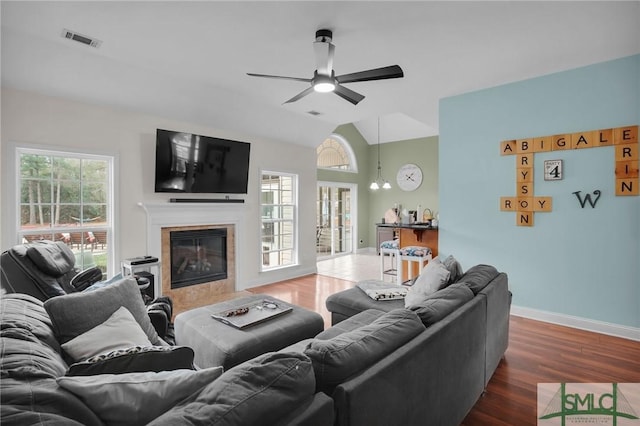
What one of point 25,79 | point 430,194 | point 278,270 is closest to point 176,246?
point 278,270

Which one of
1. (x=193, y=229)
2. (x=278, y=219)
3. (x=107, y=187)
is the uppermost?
(x=107, y=187)

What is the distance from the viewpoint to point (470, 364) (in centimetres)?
196

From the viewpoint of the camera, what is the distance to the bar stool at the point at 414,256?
4.63 m

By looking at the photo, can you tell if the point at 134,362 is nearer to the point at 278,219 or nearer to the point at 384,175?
the point at 278,219

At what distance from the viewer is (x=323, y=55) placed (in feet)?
8.90

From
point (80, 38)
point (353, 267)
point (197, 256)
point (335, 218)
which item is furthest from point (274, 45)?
point (335, 218)

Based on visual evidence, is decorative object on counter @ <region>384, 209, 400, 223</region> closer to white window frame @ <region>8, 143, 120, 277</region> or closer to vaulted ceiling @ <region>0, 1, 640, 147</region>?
vaulted ceiling @ <region>0, 1, 640, 147</region>

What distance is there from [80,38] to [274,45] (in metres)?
1.64

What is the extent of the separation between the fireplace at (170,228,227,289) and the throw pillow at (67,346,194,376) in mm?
3476

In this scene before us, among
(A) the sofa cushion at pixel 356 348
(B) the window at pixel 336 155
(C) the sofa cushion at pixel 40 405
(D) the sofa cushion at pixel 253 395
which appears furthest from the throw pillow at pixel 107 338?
(B) the window at pixel 336 155

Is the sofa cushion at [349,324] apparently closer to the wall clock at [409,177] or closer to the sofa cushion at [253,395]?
the sofa cushion at [253,395]

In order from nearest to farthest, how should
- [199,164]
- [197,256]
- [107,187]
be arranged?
[107,187]
[199,164]
[197,256]

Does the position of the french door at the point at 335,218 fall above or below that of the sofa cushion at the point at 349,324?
above

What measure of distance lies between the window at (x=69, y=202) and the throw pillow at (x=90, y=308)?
208 cm
